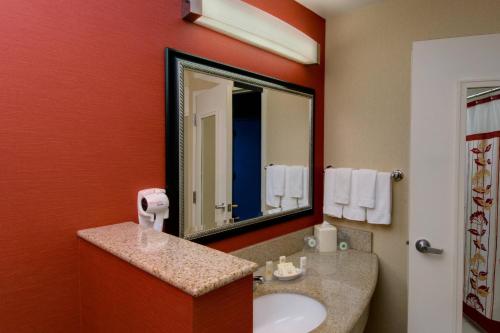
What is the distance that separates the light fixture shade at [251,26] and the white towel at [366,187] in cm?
72

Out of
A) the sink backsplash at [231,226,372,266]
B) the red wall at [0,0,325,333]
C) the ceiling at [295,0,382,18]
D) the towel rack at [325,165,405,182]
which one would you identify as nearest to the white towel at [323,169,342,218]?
the sink backsplash at [231,226,372,266]

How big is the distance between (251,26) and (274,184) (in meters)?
0.81

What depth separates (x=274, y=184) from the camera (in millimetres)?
1696

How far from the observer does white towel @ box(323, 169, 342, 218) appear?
6.19ft

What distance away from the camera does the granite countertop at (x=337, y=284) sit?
1091 millimetres

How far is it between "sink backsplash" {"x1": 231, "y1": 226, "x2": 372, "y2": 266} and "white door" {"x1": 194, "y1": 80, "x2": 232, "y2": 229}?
0.79ft

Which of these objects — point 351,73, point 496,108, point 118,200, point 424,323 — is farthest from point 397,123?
point 118,200

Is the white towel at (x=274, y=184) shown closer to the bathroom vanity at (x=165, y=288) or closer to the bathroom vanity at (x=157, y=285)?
the bathroom vanity at (x=165, y=288)

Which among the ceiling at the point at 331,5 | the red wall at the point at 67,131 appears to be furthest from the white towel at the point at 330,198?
the red wall at the point at 67,131

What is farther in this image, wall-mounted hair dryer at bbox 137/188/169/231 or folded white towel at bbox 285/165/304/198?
folded white towel at bbox 285/165/304/198

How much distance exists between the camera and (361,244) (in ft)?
6.06

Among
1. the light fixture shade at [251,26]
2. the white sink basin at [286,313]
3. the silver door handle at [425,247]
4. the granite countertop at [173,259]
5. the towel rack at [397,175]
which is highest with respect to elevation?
the light fixture shade at [251,26]

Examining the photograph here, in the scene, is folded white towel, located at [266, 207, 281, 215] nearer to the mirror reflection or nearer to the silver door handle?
the mirror reflection

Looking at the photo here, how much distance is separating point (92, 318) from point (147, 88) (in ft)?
2.48
